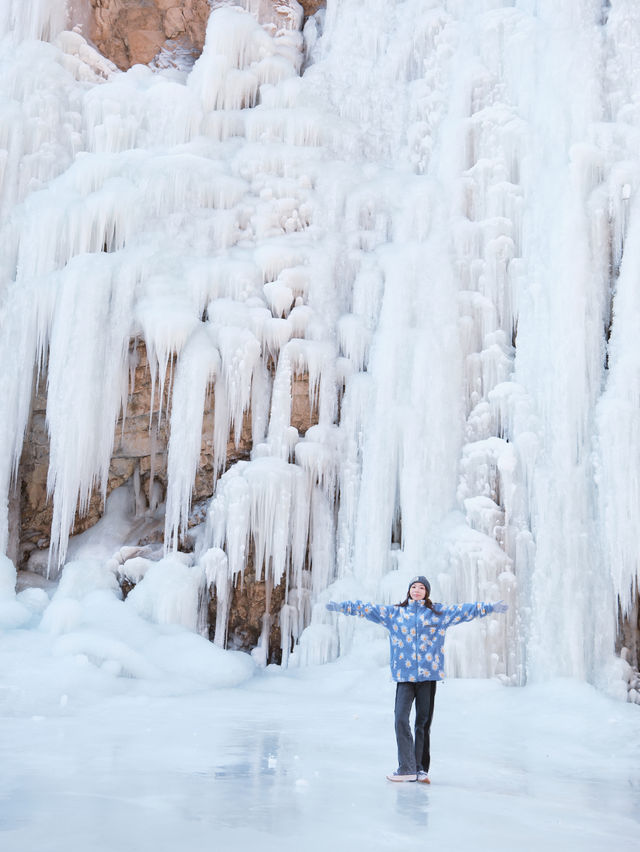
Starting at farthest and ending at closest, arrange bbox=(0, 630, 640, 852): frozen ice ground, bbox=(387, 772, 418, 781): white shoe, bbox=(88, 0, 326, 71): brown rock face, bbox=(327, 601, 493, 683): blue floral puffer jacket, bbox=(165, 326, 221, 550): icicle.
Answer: bbox=(88, 0, 326, 71): brown rock face
bbox=(165, 326, 221, 550): icicle
bbox=(327, 601, 493, 683): blue floral puffer jacket
bbox=(387, 772, 418, 781): white shoe
bbox=(0, 630, 640, 852): frozen ice ground

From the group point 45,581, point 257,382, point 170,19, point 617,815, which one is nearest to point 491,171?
point 257,382

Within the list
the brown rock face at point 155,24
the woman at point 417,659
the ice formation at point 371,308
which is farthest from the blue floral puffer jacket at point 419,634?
the brown rock face at point 155,24

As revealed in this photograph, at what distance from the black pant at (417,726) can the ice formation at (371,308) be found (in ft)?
13.6

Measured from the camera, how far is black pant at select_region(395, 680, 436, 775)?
3816 mm

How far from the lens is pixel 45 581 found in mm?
10852

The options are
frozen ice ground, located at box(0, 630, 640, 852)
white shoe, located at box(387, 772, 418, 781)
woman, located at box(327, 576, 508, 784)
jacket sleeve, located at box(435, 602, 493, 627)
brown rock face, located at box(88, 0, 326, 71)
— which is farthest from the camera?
brown rock face, located at box(88, 0, 326, 71)

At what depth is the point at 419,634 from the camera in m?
4.09

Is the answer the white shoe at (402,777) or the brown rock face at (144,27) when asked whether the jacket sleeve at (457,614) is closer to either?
the white shoe at (402,777)

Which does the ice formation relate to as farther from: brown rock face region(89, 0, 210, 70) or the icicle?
brown rock face region(89, 0, 210, 70)

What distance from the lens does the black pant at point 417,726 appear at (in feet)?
12.5

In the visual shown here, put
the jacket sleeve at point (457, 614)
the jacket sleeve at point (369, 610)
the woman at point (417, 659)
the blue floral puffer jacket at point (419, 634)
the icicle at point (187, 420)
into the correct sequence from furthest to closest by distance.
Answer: the icicle at point (187, 420) → the jacket sleeve at point (369, 610) → the jacket sleeve at point (457, 614) → the blue floral puffer jacket at point (419, 634) → the woman at point (417, 659)

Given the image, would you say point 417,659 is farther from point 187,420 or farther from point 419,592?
point 187,420

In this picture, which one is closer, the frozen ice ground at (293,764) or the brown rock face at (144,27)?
the frozen ice ground at (293,764)

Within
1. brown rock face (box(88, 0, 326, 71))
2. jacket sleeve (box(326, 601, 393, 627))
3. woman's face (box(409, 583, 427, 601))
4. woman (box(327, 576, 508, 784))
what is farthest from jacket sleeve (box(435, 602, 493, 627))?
brown rock face (box(88, 0, 326, 71))
